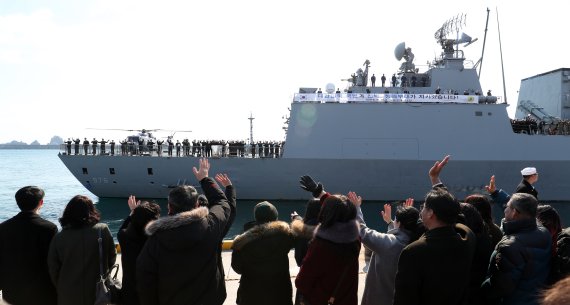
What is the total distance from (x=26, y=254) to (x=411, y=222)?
8.07ft

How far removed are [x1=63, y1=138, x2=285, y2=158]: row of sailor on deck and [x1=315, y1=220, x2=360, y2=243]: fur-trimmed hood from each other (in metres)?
12.9

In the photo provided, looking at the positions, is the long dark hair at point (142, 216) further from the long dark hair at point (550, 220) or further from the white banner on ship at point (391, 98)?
the white banner on ship at point (391, 98)

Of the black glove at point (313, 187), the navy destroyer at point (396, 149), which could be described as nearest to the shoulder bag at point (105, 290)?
the black glove at point (313, 187)

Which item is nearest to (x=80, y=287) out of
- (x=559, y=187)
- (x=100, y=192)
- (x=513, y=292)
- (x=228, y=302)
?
(x=228, y=302)

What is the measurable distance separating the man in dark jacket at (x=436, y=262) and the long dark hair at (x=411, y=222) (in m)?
0.42

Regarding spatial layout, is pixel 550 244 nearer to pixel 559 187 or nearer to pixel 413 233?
pixel 413 233

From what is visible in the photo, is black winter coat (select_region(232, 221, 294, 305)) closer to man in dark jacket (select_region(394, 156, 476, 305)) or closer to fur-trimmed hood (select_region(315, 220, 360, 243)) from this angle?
fur-trimmed hood (select_region(315, 220, 360, 243))

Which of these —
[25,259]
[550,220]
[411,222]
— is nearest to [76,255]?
[25,259]

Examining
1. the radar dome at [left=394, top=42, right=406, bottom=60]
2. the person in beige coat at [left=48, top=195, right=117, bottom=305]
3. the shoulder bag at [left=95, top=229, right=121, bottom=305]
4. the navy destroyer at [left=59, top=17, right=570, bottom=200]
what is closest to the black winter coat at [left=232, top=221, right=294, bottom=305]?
the shoulder bag at [left=95, top=229, right=121, bottom=305]

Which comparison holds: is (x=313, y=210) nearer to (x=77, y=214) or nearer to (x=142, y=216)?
(x=142, y=216)

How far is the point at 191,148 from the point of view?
53.4ft

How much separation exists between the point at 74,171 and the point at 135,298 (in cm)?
1592

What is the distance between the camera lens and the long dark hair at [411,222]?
2596 mm

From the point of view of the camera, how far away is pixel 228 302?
371 cm
